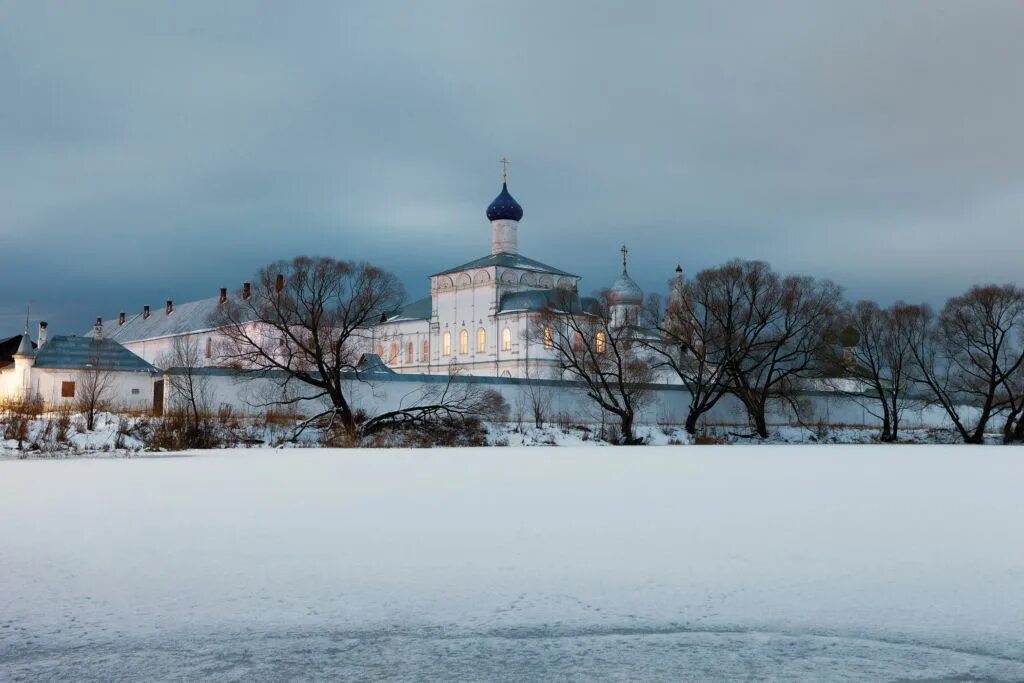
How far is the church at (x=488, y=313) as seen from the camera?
54594mm

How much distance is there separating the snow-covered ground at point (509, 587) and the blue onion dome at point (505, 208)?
49809mm

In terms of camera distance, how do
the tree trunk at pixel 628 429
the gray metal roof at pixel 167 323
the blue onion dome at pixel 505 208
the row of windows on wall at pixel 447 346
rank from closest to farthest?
the tree trunk at pixel 628 429, the row of windows on wall at pixel 447 346, the blue onion dome at pixel 505 208, the gray metal roof at pixel 167 323

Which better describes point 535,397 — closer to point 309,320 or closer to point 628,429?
point 628,429

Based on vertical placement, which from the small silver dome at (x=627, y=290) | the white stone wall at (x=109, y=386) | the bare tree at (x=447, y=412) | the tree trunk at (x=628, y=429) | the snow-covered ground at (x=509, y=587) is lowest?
the snow-covered ground at (x=509, y=587)

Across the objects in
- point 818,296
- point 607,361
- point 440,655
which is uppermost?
point 818,296

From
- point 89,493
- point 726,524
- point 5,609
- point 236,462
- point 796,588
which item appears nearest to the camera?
point 5,609

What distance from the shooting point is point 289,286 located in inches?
1302

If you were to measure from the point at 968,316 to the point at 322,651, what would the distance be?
136ft

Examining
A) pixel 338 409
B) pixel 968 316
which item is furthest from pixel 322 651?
pixel 968 316

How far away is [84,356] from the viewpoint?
42688mm

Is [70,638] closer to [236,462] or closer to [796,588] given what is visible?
[796,588]

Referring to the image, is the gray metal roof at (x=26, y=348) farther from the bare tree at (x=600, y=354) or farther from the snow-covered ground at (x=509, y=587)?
the snow-covered ground at (x=509, y=587)

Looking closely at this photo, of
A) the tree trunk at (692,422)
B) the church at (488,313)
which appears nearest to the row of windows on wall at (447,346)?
the church at (488,313)

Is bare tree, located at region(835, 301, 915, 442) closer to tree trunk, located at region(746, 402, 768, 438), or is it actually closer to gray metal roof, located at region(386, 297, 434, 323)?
tree trunk, located at region(746, 402, 768, 438)
